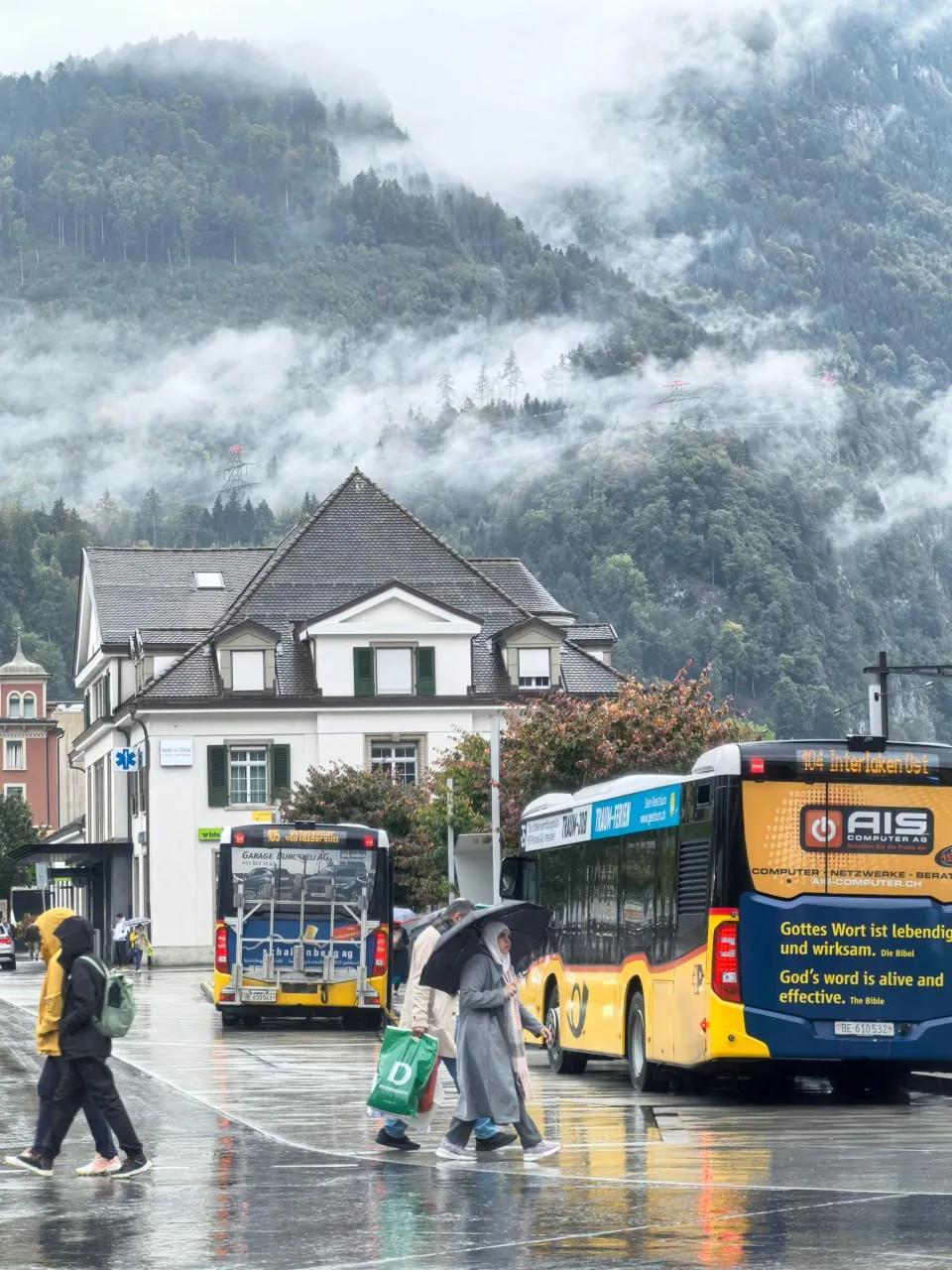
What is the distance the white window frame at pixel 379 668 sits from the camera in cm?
7019

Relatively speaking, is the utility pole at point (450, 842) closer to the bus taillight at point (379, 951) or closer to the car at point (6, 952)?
the bus taillight at point (379, 951)

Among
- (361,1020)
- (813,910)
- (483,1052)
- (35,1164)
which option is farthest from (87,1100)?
(361,1020)

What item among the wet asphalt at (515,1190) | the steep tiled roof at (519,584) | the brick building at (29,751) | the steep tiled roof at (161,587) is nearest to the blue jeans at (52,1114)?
the wet asphalt at (515,1190)

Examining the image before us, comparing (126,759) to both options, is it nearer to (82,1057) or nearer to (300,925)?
(300,925)

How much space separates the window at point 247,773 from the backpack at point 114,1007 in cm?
5504

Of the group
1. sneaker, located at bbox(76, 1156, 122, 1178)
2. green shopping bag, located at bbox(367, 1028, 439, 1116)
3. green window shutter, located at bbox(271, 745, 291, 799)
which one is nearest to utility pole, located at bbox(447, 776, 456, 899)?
green window shutter, located at bbox(271, 745, 291, 799)

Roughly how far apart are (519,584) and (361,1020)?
145ft

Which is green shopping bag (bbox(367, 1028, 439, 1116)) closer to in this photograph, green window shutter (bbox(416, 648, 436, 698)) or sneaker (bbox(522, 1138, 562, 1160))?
sneaker (bbox(522, 1138, 562, 1160))

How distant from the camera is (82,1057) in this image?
14.8m

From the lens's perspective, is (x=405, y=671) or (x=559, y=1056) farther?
(x=405, y=671)

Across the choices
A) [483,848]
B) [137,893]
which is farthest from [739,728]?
[137,893]

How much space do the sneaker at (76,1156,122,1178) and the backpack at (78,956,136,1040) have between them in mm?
754

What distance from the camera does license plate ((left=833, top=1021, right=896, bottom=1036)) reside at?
20125mm

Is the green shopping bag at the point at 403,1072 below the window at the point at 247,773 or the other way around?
below
